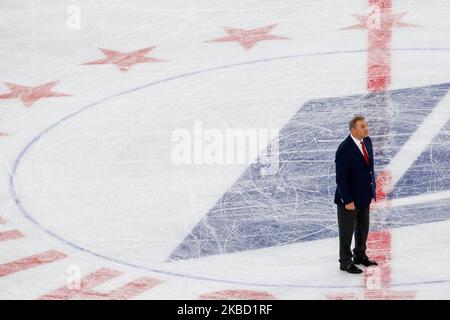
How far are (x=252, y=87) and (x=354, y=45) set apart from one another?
154cm

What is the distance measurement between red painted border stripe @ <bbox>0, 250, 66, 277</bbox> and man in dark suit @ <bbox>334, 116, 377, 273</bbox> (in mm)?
2183

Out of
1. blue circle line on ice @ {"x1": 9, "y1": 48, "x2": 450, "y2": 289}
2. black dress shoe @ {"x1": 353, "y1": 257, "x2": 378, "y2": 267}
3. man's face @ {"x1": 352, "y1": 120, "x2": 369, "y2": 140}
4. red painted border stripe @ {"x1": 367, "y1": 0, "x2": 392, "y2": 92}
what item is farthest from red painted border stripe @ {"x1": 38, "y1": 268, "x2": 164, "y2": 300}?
red painted border stripe @ {"x1": 367, "y1": 0, "x2": 392, "y2": 92}

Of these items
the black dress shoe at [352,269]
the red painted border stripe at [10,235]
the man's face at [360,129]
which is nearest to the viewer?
the man's face at [360,129]

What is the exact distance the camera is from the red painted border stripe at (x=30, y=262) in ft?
32.1

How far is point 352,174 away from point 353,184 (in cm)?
7

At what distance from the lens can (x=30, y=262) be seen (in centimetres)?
988

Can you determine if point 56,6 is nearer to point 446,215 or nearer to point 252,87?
point 252,87

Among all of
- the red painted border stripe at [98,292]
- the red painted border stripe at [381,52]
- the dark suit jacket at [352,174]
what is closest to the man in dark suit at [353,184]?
the dark suit jacket at [352,174]

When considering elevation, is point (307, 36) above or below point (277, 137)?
above

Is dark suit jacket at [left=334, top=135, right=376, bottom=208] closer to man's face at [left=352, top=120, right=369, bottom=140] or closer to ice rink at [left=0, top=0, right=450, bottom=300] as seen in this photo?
man's face at [left=352, top=120, right=369, bottom=140]

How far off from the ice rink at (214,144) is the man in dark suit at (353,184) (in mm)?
264

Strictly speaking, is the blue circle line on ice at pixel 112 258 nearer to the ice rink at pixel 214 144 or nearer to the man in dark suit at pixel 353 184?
the ice rink at pixel 214 144

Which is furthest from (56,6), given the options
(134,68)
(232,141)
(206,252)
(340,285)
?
(340,285)

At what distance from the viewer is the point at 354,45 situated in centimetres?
1393
